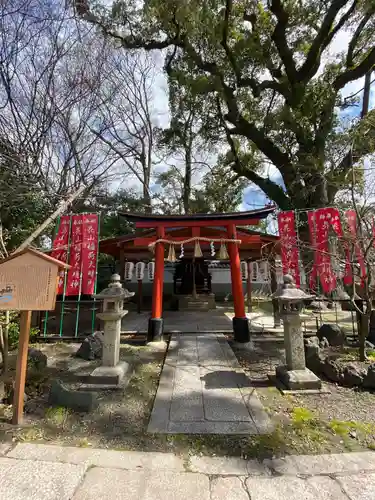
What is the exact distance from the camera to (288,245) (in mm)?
7965

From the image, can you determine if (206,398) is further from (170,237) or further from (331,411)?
(170,237)

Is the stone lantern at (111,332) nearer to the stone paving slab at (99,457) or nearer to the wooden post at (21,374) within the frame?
the wooden post at (21,374)

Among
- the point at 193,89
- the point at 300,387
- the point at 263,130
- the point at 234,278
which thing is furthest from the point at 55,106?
the point at 300,387

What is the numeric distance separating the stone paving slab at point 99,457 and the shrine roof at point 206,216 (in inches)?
227

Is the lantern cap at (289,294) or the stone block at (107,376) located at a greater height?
the lantern cap at (289,294)

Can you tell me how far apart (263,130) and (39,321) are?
13.7 metres

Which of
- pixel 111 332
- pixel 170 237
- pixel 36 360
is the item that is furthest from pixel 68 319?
pixel 111 332

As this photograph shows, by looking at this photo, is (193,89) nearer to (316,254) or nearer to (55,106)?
(55,106)

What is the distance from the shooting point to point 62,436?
322 cm

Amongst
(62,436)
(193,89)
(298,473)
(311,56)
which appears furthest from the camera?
(193,89)

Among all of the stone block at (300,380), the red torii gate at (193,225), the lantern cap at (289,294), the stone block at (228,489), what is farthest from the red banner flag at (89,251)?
the stone block at (228,489)

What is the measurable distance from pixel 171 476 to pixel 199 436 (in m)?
0.78

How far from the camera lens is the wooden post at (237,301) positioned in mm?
7129

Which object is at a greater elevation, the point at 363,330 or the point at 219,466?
the point at 363,330
